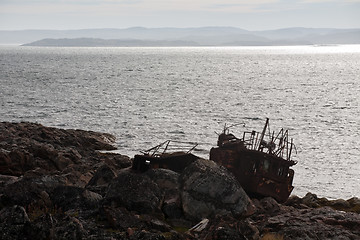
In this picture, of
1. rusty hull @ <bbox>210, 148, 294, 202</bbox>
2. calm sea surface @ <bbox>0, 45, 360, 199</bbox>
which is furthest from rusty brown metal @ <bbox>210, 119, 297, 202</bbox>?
calm sea surface @ <bbox>0, 45, 360, 199</bbox>

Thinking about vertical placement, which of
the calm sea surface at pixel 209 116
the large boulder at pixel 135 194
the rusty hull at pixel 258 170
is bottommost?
the calm sea surface at pixel 209 116

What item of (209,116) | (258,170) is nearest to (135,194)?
(258,170)

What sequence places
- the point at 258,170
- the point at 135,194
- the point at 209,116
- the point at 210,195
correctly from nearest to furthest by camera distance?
the point at 135,194, the point at 210,195, the point at 258,170, the point at 209,116

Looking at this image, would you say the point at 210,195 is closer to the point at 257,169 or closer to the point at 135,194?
the point at 135,194

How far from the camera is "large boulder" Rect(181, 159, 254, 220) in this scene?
1842 centimetres

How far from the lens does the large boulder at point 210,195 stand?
60.4ft

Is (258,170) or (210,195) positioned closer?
A: (210,195)

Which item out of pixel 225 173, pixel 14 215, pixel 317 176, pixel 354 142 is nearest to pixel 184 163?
pixel 225 173

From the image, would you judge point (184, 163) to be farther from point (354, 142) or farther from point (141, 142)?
point (354, 142)

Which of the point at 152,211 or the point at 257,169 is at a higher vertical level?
the point at 152,211

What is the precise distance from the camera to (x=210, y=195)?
1862 cm

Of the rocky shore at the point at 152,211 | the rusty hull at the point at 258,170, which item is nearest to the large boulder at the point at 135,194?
the rocky shore at the point at 152,211

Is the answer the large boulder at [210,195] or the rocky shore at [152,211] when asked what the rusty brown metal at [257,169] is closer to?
the rocky shore at [152,211]

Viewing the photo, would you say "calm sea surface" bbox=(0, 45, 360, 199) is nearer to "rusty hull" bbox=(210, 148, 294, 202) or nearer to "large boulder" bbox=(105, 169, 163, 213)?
"rusty hull" bbox=(210, 148, 294, 202)
